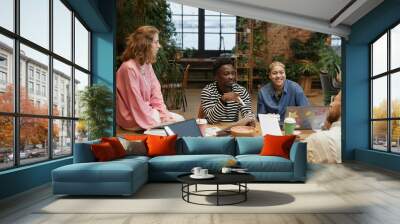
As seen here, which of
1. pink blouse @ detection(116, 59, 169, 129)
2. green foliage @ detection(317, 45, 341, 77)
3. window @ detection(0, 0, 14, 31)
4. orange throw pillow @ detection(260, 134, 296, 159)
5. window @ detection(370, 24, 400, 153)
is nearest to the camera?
window @ detection(0, 0, 14, 31)

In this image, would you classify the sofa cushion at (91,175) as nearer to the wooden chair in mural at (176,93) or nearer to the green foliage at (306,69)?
the wooden chair in mural at (176,93)

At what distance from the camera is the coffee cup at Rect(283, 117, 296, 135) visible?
30.8ft

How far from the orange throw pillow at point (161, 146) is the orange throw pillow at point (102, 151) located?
98cm

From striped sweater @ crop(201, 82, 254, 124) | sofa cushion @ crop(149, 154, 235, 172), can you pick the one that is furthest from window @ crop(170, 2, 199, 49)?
sofa cushion @ crop(149, 154, 235, 172)

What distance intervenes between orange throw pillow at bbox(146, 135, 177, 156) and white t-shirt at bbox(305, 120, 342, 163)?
362 centimetres

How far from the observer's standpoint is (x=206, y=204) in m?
4.86

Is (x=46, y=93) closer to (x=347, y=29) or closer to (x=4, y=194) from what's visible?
(x=4, y=194)

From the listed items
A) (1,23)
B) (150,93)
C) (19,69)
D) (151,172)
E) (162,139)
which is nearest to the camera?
(1,23)

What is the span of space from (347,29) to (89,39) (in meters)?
5.82

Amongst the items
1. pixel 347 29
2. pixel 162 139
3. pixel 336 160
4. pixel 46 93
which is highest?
pixel 347 29

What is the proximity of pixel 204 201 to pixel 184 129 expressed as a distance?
13.5 ft

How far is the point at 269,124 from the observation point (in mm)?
9469

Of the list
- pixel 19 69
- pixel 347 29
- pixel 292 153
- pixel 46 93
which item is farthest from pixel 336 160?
pixel 19 69

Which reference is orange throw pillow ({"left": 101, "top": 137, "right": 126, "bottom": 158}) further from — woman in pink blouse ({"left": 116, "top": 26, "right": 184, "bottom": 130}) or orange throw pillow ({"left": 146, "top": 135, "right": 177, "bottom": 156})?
woman in pink blouse ({"left": 116, "top": 26, "right": 184, "bottom": 130})
